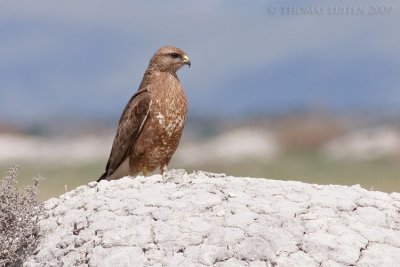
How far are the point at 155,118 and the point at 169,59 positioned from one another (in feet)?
2.73

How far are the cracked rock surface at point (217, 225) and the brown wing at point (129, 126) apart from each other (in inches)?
42.1

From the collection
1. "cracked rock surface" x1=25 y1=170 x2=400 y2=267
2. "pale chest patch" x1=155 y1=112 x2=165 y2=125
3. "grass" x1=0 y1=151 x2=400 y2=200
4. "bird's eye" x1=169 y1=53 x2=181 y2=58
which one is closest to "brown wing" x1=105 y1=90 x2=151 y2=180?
"pale chest patch" x1=155 y1=112 x2=165 y2=125

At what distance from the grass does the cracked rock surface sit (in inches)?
1240

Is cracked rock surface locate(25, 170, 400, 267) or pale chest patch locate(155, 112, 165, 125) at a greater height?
pale chest patch locate(155, 112, 165, 125)

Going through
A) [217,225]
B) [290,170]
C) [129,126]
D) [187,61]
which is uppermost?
[290,170]

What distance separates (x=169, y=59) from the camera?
13125mm

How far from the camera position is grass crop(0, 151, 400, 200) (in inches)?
1807

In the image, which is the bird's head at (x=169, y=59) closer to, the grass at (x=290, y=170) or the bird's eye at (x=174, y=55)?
the bird's eye at (x=174, y=55)

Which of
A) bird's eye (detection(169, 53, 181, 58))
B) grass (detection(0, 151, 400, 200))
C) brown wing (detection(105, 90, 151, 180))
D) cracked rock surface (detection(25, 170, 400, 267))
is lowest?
cracked rock surface (detection(25, 170, 400, 267))

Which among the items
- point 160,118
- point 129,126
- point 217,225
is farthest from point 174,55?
point 217,225

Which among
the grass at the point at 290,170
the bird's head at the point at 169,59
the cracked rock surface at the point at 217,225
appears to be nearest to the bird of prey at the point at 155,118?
the bird's head at the point at 169,59

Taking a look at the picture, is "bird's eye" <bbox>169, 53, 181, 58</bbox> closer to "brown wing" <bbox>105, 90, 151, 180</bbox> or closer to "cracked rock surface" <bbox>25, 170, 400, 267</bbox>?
"brown wing" <bbox>105, 90, 151, 180</bbox>

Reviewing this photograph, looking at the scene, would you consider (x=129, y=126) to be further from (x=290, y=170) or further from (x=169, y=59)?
(x=290, y=170)

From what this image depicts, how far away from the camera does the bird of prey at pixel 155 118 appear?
1283cm
